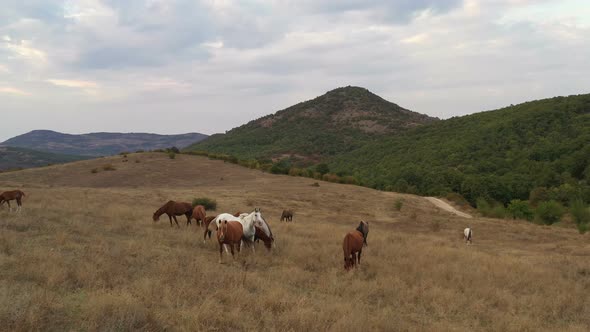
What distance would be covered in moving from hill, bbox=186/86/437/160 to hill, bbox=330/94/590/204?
1592 cm

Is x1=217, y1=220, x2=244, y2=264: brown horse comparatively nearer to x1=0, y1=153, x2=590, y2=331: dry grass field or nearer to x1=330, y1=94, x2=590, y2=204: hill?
x1=0, y1=153, x2=590, y2=331: dry grass field

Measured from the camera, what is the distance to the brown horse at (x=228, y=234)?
11.7 m

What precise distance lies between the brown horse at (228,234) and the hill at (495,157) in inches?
1947

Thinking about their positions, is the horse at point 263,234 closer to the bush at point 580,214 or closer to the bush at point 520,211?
the bush at point 580,214

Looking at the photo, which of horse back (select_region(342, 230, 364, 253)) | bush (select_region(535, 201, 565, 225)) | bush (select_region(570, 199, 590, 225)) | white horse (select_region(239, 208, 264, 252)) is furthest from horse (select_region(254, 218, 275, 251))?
bush (select_region(535, 201, 565, 225))

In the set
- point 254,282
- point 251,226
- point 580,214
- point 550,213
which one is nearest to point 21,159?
point 550,213

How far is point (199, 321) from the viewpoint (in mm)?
6477

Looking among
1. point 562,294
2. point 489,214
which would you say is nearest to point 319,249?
point 562,294

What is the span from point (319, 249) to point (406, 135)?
306ft

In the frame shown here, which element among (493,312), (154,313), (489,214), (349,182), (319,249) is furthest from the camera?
(349,182)

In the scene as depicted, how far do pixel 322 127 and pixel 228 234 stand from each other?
12150 cm

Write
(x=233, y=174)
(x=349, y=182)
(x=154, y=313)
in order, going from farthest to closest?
(x=349, y=182) < (x=233, y=174) < (x=154, y=313)

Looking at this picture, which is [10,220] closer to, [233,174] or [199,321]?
[199,321]

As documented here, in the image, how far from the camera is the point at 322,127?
13200cm
